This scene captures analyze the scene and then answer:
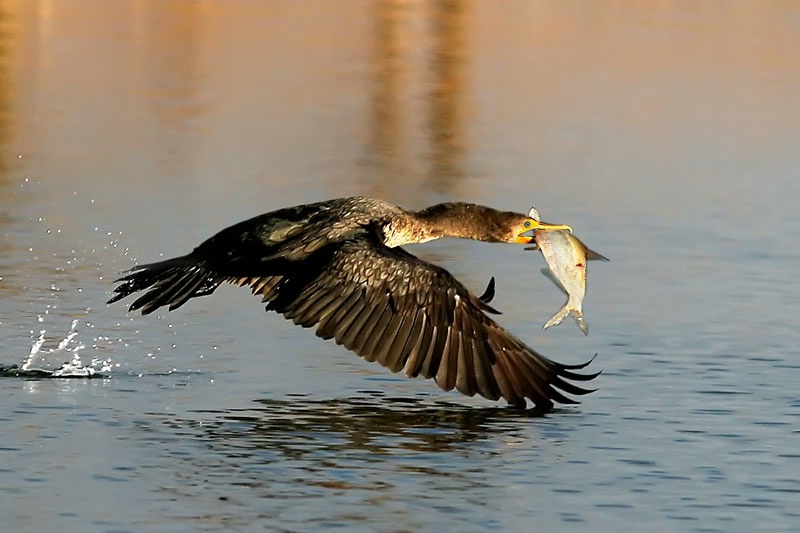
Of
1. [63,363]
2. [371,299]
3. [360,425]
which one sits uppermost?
[371,299]

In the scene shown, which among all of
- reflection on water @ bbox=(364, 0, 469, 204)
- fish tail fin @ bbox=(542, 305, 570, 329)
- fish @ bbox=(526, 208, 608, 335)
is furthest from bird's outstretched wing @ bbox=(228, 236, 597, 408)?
reflection on water @ bbox=(364, 0, 469, 204)

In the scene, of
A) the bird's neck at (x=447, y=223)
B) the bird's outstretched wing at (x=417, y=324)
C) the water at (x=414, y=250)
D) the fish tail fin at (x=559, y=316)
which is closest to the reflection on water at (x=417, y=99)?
the water at (x=414, y=250)

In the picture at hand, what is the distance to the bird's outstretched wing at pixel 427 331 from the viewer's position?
8648mm

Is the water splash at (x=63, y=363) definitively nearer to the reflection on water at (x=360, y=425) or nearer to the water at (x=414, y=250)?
the water at (x=414, y=250)

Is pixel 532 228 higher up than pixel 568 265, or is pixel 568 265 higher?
pixel 532 228

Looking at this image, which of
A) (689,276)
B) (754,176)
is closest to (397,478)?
(689,276)

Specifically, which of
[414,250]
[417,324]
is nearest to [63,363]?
[417,324]

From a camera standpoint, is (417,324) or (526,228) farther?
(526,228)

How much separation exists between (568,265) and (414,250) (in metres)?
3.44

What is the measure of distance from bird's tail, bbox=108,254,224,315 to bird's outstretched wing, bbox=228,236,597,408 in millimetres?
697

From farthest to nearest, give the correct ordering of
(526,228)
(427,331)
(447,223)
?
(447,223) < (526,228) < (427,331)

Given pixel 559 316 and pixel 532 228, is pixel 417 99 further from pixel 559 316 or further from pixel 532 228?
pixel 559 316

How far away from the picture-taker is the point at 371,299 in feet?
28.9

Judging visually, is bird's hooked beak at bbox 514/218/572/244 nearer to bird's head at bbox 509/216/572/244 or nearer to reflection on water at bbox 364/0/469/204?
bird's head at bbox 509/216/572/244
